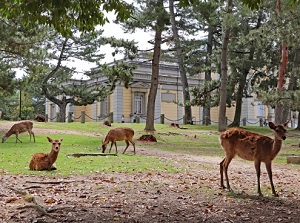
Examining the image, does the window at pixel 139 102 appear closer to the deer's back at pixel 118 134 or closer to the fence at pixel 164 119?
the fence at pixel 164 119

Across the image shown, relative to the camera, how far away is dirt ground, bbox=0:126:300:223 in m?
5.94

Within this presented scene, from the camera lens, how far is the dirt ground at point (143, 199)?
5.94m

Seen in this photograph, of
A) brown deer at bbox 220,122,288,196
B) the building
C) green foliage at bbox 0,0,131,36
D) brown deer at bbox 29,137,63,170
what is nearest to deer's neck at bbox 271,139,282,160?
brown deer at bbox 220,122,288,196

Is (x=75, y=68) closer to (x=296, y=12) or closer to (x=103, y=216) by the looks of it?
(x=296, y=12)

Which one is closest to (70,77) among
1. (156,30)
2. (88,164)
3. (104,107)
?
(104,107)

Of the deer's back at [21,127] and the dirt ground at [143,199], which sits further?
the deer's back at [21,127]

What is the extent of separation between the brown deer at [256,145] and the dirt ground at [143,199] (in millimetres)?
580

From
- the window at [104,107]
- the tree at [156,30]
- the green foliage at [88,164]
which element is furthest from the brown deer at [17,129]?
the window at [104,107]

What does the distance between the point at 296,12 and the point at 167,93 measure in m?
29.7

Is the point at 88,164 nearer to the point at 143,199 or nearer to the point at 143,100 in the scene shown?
the point at 143,199

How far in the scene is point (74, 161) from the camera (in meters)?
11.9

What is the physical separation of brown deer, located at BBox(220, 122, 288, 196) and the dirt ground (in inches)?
22.8

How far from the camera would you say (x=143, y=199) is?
276 inches

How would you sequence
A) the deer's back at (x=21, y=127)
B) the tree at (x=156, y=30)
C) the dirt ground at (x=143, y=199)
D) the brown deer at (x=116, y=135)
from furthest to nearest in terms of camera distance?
the tree at (x=156, y=30) → the deer's back at (x=21, y=127) → the brown deer at (x=116, y=135) → the dirt ground at (x=143, y=199)
